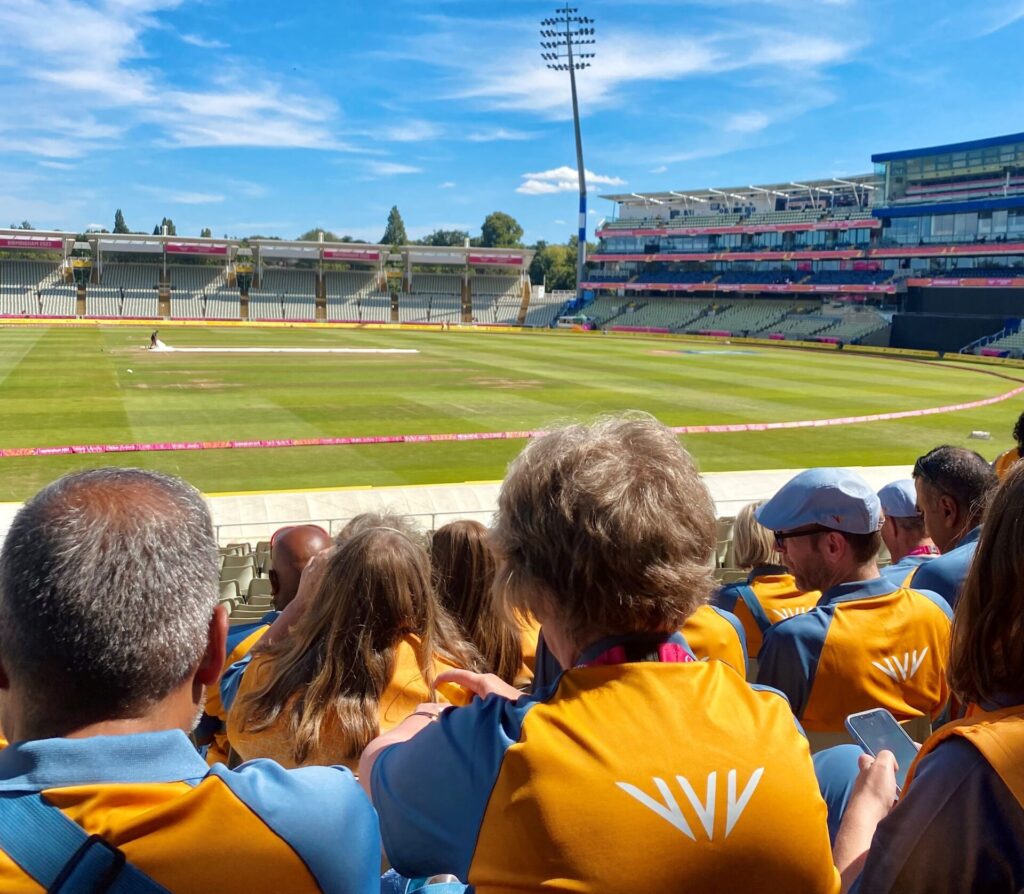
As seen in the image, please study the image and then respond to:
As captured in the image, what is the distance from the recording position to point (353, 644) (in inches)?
116

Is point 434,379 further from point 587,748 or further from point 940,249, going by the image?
point 940,249

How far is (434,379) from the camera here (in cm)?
3106

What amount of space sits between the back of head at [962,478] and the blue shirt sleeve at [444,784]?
11.3 feet

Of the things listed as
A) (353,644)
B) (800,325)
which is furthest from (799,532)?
(800,325)

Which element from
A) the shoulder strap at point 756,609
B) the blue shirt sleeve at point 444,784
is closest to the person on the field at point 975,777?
the blue shirt sleeve at point 444,784

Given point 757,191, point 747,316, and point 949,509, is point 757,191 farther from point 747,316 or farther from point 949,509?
point 949,509

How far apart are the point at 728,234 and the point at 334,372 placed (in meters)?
60.8

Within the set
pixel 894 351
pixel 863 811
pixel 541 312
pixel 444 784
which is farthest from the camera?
pixel 541 312

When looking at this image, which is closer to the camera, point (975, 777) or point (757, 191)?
point (975, 777)

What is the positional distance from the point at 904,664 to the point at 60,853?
9.32ft

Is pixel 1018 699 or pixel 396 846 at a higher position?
pixel 1018 699

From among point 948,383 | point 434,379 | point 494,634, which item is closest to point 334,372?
point 434,379

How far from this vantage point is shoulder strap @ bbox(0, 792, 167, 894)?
1506mm

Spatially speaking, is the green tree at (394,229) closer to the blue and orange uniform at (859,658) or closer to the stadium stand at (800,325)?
the stadium stand at (800,325)
